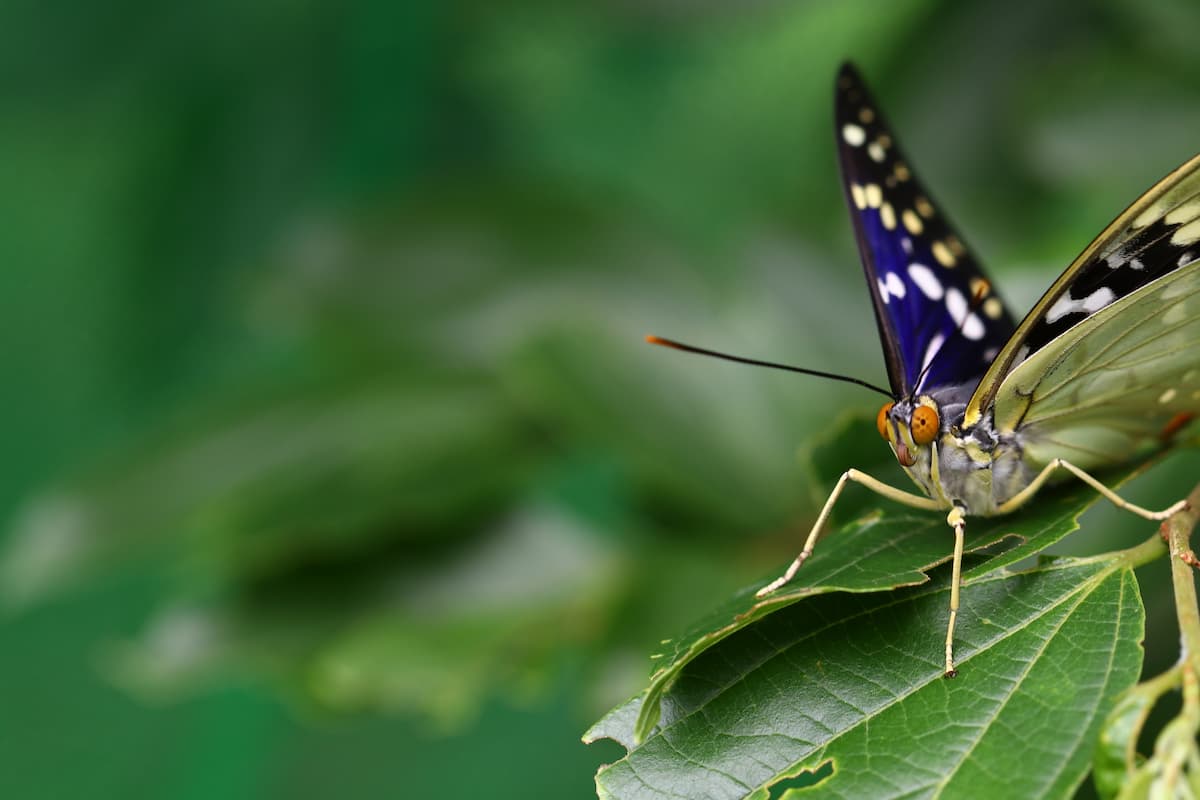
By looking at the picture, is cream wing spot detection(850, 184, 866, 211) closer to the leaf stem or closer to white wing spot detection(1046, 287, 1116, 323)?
white wing spot detection(1046, 287, 1116, 323)

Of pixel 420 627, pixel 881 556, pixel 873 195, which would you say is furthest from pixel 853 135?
pixel 420 627

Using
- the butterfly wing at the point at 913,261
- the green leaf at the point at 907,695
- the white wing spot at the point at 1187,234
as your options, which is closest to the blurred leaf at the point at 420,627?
the butterfly wing at the point at 913,261

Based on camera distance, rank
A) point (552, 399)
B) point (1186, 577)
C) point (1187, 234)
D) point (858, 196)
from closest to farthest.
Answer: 1. point (1186, 577)
2. point (1187, 234)
3. point (858, 196)
4. point (552, 399)

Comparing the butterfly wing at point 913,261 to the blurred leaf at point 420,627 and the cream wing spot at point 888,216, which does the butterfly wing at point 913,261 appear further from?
the blurred leaf at point 420,627

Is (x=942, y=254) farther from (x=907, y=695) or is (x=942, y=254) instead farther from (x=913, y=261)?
(x=907, y=695)

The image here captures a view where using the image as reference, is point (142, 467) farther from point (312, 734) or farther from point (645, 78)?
point (645, 78)

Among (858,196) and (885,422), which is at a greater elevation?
(858,196)

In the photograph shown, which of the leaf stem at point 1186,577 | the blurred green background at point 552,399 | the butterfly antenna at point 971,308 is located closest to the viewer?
the leaf stem at point 1186,577

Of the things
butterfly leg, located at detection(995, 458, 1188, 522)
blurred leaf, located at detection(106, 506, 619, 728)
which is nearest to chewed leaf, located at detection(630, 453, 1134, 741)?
butterfly leg, located at detection(995, 458, 1188, 522)
